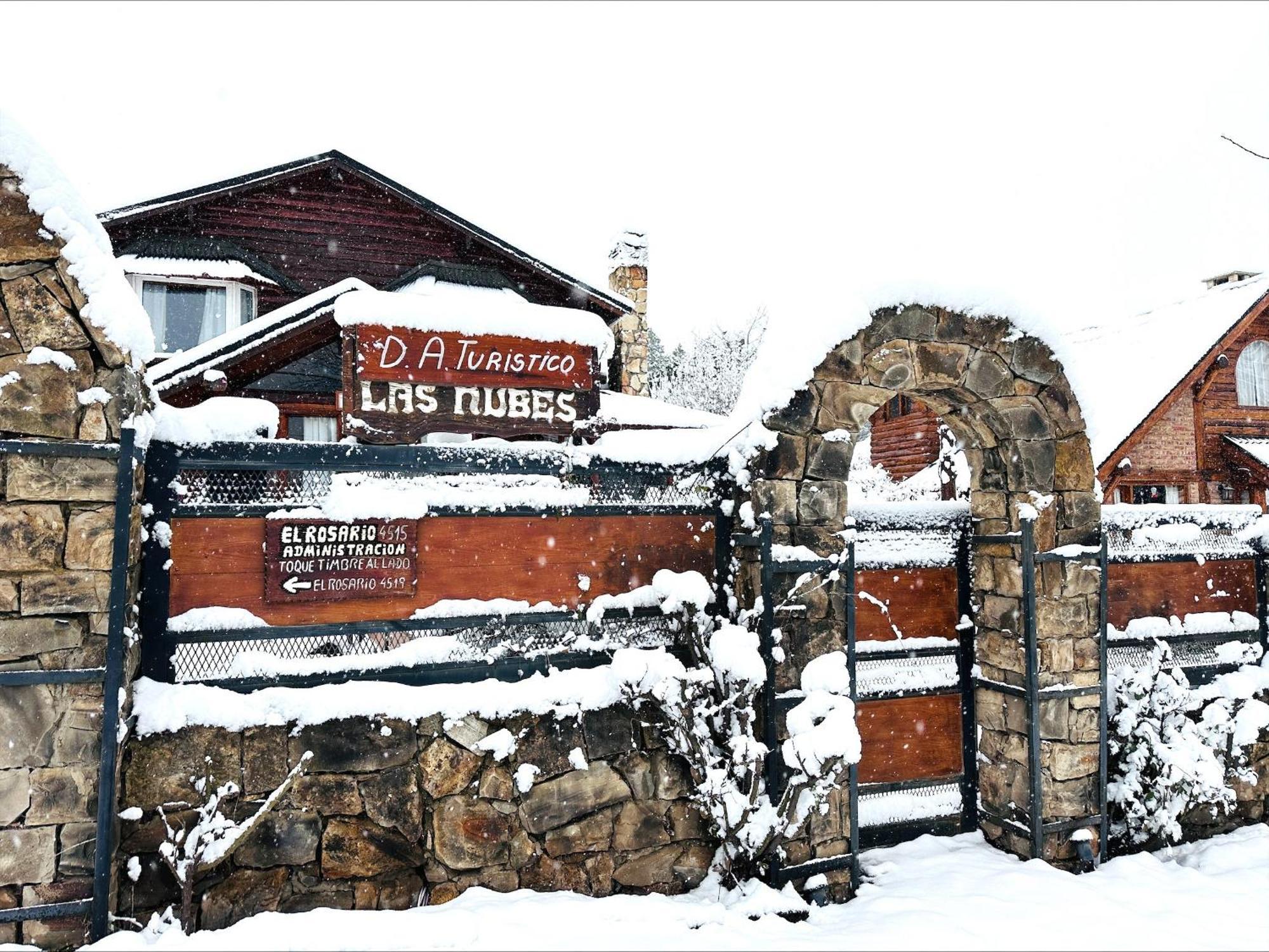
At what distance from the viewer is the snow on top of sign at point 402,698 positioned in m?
4.07

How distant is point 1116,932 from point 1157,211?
78.8m

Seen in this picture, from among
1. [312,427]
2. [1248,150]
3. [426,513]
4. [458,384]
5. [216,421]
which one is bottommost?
[426,513]

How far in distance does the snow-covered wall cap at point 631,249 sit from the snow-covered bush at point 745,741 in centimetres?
1217

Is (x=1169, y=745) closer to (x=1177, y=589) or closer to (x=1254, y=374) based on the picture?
(x=1177, y=589)

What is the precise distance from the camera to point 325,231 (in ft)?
39.8

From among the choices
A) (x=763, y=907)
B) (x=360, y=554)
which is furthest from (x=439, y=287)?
(x=763, y=907)

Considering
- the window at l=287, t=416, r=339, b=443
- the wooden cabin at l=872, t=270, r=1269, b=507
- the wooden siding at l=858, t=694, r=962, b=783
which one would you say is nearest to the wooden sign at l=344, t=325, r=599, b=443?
the wooden siding at l=858, t=694, r=962, b=783

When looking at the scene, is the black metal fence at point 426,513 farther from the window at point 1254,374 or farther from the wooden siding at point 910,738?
the window at point 1254,374

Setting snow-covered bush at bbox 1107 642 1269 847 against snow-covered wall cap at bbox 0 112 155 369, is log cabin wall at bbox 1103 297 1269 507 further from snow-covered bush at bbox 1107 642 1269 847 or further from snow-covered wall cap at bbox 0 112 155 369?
snow-covered wall cap at bbox 0 112 155 369

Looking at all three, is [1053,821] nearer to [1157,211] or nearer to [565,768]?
[565,768]

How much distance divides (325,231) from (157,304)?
8.29 feet

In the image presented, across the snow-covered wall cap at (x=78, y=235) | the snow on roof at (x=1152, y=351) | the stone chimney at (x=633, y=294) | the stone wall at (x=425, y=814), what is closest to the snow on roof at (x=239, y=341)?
the snow-covered wall cap at (x=78, y=235)

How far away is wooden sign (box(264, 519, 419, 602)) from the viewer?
171 inches

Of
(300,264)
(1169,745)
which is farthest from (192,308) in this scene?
(1169,745)
